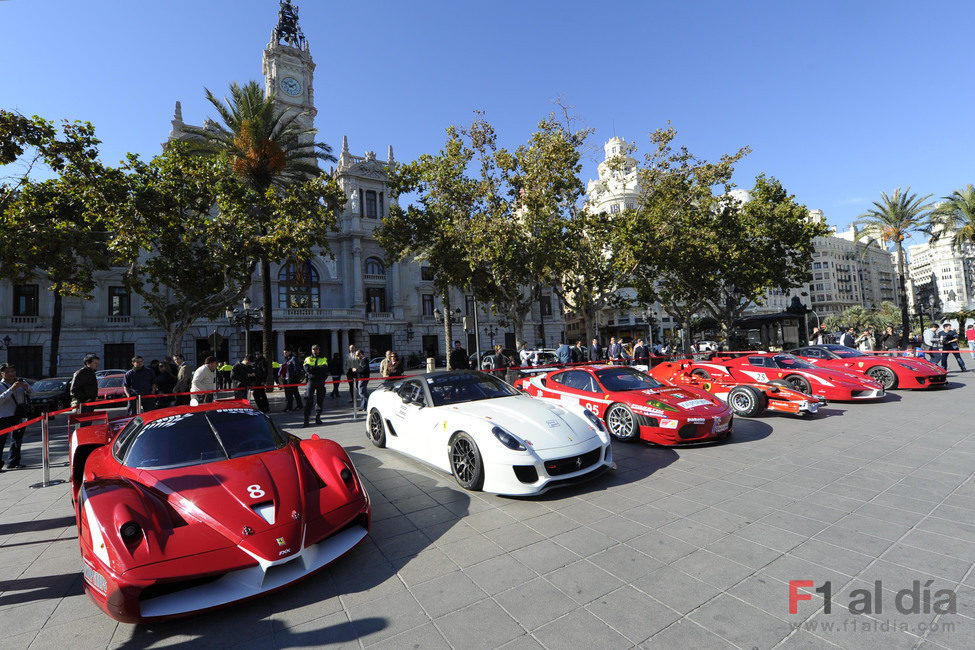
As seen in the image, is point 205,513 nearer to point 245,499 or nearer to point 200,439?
point 245,499

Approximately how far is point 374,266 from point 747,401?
112 ft

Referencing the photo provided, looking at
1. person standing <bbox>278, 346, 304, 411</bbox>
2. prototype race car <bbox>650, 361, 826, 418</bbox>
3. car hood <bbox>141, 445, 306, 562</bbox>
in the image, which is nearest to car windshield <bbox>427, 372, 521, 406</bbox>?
car hood <bbox>141, 445, 306, 562</bbox>

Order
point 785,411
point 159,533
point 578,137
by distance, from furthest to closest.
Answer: point 578,137 < point 785,411 < point 159,533

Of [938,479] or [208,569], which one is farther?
[938,479]

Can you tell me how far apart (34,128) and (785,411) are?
62.5 feet

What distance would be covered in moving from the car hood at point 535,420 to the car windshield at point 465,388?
0.22m

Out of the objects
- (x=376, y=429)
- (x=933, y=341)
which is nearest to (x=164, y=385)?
(x=376, y=429)

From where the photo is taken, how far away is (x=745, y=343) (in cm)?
2939

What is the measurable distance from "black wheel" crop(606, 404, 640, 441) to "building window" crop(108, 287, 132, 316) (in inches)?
1382

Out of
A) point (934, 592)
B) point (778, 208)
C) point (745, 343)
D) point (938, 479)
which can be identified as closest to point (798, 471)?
point (938, 479)

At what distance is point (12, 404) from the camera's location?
7.08 m

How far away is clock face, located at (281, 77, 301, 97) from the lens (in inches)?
1773

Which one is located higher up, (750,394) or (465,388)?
(465,388)

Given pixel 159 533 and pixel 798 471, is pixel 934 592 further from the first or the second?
pixel 159 533
